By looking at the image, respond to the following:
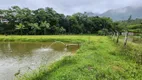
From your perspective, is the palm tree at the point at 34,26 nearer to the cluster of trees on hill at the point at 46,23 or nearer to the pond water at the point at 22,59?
the cluster of trees on hill at the point at 46,23

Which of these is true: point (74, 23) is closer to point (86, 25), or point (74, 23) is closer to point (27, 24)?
point (86, 25)

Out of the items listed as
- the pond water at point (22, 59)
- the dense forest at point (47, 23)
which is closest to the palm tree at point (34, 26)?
the dense forest at point (47, 23)

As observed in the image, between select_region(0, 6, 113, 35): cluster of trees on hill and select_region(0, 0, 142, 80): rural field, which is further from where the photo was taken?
select_region(0, 6, 113, 35): cluster of trees on hill

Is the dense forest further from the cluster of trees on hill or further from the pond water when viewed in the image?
the pond water

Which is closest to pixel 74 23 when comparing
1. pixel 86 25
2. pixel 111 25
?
pixel 86 25

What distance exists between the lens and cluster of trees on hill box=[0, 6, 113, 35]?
47.4 m

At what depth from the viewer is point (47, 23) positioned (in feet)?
158

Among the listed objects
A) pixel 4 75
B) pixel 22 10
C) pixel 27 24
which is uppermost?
pixel 22 10

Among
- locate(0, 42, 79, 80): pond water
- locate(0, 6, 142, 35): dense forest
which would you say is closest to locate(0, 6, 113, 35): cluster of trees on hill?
locate(0, 6, 142, 35): dense forest

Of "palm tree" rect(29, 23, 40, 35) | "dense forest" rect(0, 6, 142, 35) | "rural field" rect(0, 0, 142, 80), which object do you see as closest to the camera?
"rural field" rect(0, 0, 142, 80)

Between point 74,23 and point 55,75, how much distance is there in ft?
156

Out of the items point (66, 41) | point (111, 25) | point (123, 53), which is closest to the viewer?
point (123, 53)

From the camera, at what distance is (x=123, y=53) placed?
49.1 ft

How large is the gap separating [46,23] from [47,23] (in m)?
0.52
